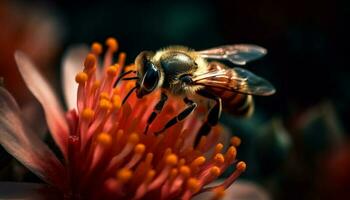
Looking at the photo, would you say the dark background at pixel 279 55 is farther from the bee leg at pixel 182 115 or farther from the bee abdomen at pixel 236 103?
the bee leg at pixel 182 115

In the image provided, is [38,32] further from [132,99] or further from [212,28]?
[132,99]

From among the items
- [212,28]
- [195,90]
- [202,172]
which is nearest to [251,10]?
[212,28]

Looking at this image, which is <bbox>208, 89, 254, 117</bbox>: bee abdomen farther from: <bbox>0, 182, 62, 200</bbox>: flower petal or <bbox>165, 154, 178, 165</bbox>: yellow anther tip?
<bbox>0, 182, 62, 200</bbox>: flower petal

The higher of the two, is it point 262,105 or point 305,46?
point 305,46

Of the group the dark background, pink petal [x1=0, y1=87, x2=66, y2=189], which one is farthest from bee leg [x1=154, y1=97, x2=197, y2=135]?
A: the dark background

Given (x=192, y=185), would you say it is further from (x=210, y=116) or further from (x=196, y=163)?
(x=210, y=116)
